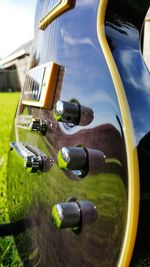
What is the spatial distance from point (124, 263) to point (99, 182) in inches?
4.8

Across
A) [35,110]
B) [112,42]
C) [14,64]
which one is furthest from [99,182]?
[14,64]

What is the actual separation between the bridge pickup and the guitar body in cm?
1

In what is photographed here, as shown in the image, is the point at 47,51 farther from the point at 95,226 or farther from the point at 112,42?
the point at 95,226

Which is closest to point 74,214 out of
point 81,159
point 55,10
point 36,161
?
point 81,159

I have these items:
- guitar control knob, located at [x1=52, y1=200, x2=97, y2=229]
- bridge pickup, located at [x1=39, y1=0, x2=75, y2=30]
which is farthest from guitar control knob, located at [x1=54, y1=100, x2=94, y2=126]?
bridge pickup, located at [x1=39, y1=0, x2=75, y2=30]

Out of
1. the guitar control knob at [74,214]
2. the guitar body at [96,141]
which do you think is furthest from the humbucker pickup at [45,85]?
the guitar control knob at [74,214]

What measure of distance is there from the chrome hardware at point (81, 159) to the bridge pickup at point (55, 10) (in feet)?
1.13

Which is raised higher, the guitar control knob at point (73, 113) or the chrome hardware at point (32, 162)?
the guitar control knob at point (73, 113)

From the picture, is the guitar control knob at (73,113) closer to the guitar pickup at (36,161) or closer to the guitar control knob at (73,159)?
the guitar control knob at (73,159)

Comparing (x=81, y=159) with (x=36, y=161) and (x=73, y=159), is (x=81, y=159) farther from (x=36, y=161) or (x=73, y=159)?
(x=36, y=161)

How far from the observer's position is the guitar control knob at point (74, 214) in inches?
21.6

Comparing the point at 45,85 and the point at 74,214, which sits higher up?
the point at 45,85

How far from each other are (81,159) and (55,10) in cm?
42

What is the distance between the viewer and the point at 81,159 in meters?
0.56
